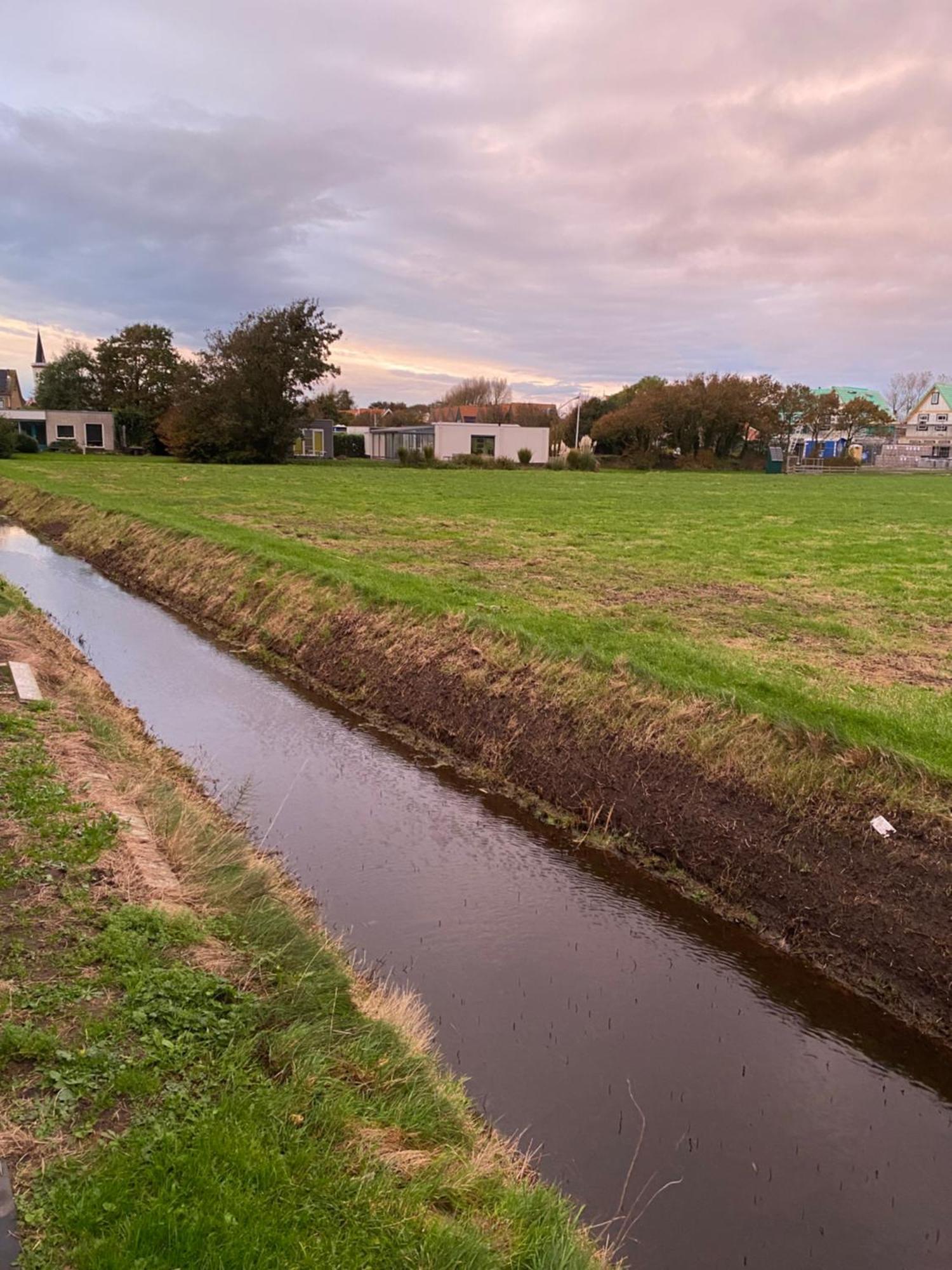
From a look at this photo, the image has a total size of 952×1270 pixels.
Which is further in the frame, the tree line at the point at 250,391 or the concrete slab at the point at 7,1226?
the tree line at the point at 250,391

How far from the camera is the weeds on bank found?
2.86 m

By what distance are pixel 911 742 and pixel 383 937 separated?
4.50 metres

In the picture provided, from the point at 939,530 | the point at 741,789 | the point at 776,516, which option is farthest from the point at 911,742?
the point at 776,516

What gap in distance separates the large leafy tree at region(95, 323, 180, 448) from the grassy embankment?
75811 mm

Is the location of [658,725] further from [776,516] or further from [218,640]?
[776,516]

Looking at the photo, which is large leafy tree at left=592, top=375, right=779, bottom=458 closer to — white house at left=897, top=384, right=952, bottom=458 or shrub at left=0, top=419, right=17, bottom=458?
shrub at left=0, top=419, right=17, bottom=458

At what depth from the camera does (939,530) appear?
24.0 metres

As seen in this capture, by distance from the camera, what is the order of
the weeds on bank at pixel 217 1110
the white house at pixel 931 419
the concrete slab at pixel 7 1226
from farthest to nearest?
the white house at pixel 931 419 < the weeds on bank at pixel 217 1110 < the concrete slab at pixel 7 1226

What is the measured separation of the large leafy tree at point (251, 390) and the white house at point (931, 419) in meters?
103

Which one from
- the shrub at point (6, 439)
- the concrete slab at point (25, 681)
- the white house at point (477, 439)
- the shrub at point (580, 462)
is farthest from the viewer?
the white house at point (477, 439)

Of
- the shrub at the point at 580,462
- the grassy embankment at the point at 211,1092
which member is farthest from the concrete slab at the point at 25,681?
the shrub at the point at 580,462

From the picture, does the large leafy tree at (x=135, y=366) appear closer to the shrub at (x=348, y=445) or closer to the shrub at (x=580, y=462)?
the shrub at (x=348, y=445)

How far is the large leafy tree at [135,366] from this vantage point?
245 ft

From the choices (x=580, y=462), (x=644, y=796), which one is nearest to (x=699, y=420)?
(x=580, y=462)
